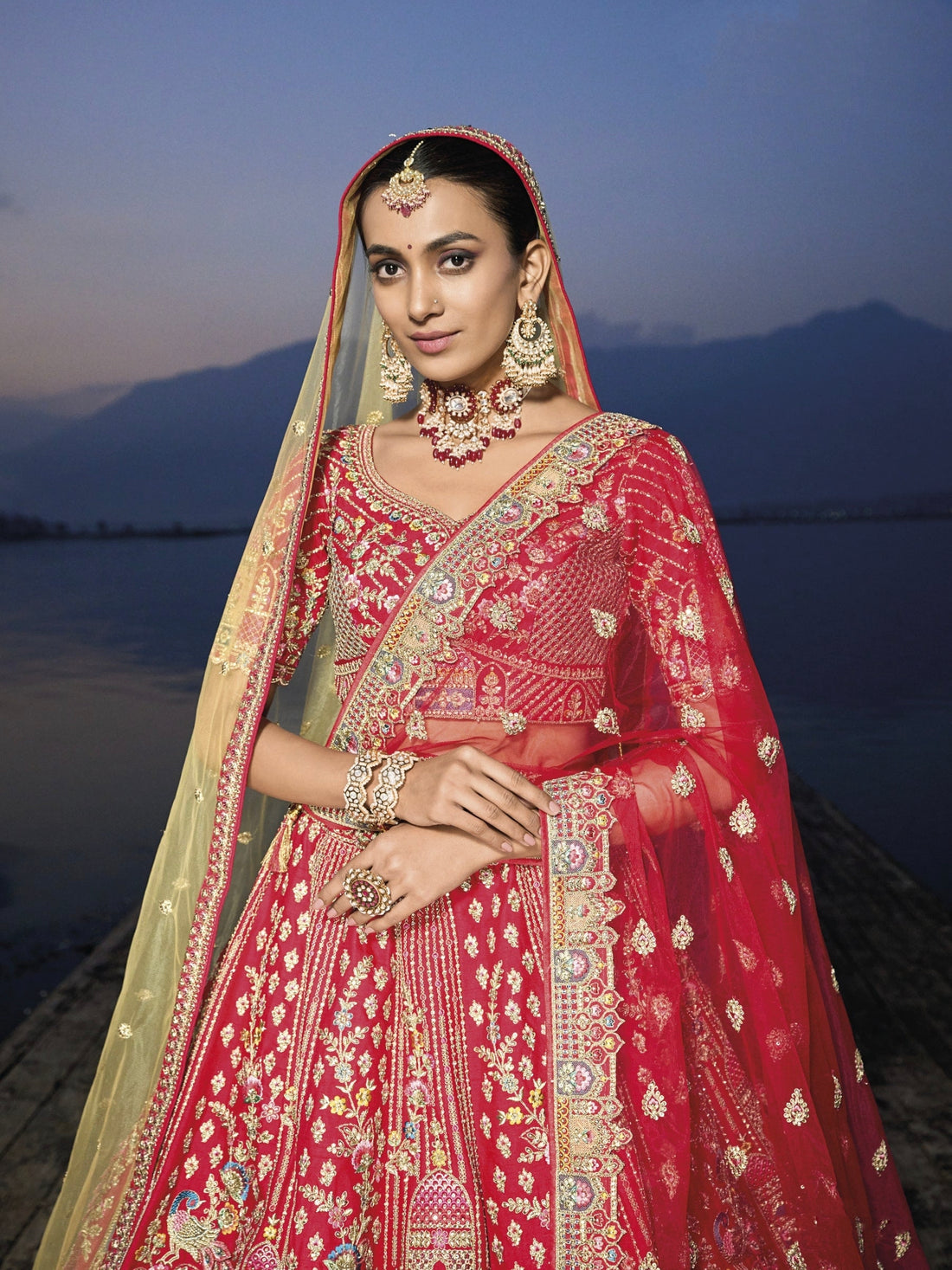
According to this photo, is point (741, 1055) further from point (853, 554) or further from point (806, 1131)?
point (853, 554)

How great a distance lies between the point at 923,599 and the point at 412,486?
29.1ft

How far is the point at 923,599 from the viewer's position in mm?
9430

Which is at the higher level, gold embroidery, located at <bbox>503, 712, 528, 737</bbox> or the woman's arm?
gold embroidery, located at <bbox>503, 712, 528, 737</bbox>

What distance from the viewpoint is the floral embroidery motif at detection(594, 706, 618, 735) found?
4.31 ft

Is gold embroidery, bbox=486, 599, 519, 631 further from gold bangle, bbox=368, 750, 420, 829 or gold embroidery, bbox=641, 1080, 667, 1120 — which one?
gold embroidery, bbox=641, 1080, 667, 1120

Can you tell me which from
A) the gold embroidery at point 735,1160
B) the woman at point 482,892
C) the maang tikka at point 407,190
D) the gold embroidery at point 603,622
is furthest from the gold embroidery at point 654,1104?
the maang tikka at point 407,190

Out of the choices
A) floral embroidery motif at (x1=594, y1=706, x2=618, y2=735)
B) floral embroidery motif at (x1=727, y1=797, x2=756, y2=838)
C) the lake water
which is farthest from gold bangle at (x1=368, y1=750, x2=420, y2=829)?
the lake water

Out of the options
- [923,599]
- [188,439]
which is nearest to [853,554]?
[923,599]

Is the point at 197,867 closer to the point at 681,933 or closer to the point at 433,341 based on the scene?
the point at 681,933

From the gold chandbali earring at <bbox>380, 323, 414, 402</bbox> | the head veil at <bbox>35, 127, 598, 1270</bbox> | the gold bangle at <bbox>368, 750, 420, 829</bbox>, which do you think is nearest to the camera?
the gold bangle at <bbox>368, 750, 420, 829</bbox>

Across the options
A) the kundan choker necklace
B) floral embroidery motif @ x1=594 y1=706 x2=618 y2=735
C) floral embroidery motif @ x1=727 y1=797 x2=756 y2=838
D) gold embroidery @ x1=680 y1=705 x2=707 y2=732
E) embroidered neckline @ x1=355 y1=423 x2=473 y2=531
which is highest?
the kundan choker necklace

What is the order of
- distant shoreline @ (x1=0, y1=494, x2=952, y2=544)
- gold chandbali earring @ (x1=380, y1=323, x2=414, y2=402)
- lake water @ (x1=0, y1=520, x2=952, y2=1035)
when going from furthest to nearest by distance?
distant shoreline @ (x1=0, y1=494, x2=952, y2=544), lake water @ (x1=0, y1=520, x2=952, y2=1035), gold chandbali earring @ (x1=380, y1=323, x2=414, y2=402)

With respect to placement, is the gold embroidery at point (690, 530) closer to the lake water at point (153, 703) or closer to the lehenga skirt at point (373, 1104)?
the lehenga skirt at point (373, 1104)

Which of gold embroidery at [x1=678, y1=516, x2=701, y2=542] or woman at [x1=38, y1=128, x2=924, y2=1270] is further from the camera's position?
gold embroidery at [x1=678, y1=516, x2=701, y2=542]
